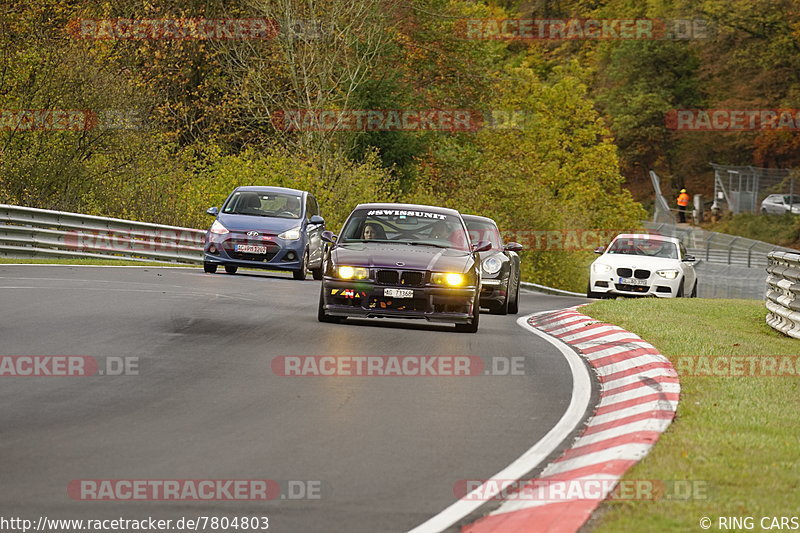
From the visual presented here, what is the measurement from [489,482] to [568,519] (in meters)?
0.95

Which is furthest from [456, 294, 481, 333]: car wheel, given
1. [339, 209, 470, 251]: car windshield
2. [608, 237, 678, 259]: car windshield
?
[608, 237, 678, 259]: car windshield

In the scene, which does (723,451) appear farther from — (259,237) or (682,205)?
(682,205)

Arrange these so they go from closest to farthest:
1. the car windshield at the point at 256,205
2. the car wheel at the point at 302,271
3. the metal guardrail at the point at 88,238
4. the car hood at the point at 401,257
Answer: the car hood at the point at 401,257, the car wheel at the point at 302,271, the car windshield at the point at 256,205, the metal guardrail at the point at 88,238

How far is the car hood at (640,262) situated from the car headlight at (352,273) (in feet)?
46.5

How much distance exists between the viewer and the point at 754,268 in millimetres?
73188

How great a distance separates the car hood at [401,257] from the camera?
16016 millimetres

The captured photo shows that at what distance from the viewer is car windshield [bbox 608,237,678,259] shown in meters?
30.0

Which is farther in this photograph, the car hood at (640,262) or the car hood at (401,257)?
the car hood at (640,262)

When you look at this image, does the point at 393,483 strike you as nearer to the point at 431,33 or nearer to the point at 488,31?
the point at 431,33

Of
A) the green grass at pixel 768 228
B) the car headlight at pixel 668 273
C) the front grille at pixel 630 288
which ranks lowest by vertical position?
the green grass at pixel 768 228

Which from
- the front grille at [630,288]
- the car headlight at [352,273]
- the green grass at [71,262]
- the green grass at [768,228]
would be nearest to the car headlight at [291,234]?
the green grass at [71,262]

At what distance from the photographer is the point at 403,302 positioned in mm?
15883

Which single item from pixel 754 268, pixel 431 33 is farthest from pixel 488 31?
pixel 754 268

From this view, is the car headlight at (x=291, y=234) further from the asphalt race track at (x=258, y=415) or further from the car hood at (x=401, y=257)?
the car hood at (x=401, y=257)
